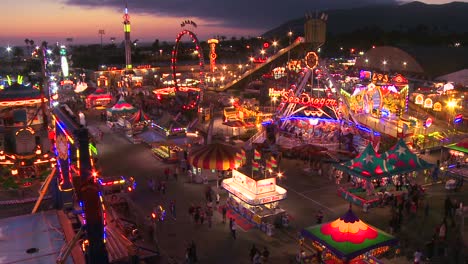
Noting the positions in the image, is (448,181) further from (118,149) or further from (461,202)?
(118,149)

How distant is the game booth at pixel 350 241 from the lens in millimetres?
11742

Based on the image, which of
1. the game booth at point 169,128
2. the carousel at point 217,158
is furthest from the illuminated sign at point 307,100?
the carousel at point 217,158

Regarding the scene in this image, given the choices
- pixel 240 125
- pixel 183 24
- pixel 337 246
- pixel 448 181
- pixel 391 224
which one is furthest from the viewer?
pixel 183 24

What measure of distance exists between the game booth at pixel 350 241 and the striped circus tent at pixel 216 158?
6615mm

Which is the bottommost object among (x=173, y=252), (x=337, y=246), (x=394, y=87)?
(x=173, y=252)

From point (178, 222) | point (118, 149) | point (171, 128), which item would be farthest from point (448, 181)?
point (118, 149)

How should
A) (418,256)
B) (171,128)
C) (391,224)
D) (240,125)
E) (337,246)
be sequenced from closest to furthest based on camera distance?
1. (337,246)
2. (418,256)
3. (391,224)
4. (171,128)
5. (240,125)

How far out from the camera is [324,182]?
2128cm

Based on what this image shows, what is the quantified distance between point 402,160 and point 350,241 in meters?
8.73

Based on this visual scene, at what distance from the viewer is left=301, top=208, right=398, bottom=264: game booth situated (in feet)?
38.5

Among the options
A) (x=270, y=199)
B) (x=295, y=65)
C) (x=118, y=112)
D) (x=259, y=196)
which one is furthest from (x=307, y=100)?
(x=295, y=65)

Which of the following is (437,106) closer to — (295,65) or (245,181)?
(295,65)

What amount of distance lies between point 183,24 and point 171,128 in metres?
17.0

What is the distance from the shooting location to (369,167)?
1880 centimetres
